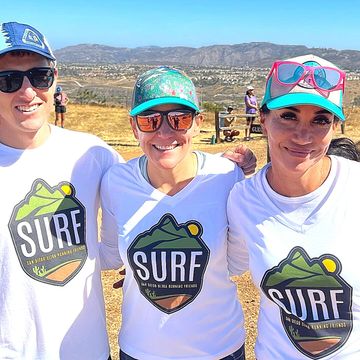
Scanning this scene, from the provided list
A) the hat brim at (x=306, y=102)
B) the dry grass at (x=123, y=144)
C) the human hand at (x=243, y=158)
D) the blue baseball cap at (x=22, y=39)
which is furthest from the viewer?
the dry grass at (x=123, y=144)

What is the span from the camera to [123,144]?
15078 millimetres

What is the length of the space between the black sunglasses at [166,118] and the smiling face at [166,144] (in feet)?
0.05

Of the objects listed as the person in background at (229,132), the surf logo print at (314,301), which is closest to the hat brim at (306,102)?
the surf logo print at (314,301)

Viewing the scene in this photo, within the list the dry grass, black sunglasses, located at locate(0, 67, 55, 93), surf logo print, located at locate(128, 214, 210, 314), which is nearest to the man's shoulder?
black sunglasses, located at locate(0, 67, 55, 93)

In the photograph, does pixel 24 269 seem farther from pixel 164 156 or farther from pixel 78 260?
pixel 164 156

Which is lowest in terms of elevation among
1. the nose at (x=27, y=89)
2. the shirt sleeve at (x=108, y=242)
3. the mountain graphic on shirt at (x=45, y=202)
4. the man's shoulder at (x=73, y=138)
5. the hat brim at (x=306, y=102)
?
the shirt sleeve at (x=108, y=242)

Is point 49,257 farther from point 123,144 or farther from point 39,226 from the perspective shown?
point 123,144

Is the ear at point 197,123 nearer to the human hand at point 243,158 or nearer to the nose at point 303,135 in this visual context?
the human hand at point 243,158

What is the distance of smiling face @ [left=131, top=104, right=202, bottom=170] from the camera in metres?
2.22

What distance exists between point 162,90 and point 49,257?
89 cm

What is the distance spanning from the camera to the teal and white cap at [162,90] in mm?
2193

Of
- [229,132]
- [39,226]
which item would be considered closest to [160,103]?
[39,226]

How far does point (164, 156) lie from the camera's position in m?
2.25

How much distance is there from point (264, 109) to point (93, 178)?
889mm
